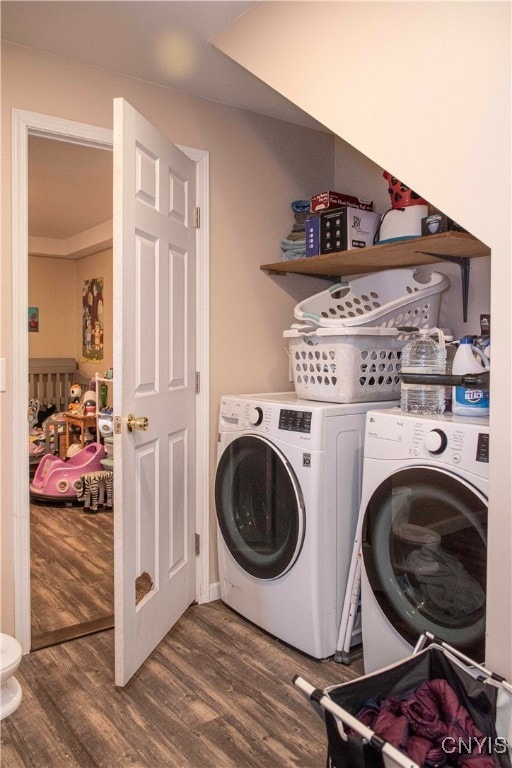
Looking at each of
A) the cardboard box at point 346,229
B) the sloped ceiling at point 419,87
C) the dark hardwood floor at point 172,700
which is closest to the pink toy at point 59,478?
the dark hardwood floor at point 172,700

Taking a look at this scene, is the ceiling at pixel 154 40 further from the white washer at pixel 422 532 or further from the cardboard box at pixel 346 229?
the white washer at pixel 422 532

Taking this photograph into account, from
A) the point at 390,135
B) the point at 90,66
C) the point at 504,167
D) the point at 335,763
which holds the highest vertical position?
the point at 90,66

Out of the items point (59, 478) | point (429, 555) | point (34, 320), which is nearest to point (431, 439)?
point (429, 555)

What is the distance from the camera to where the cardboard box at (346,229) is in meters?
2.53

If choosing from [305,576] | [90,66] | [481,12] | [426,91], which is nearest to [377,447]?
[305,576]

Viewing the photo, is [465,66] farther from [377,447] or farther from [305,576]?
[305,576]

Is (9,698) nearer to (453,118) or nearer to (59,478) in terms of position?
(453,118)

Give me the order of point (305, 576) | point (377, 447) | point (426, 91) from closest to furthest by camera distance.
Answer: point (426, 91)
point (377, 447)
point (305, 576)

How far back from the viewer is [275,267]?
287 cm

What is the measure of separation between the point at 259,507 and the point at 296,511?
262 millimetres

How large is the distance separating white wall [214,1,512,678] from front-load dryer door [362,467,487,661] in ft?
1.08

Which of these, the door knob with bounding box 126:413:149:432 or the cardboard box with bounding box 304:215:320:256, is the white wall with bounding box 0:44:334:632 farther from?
the door knob with bounding box 126:413:149:432

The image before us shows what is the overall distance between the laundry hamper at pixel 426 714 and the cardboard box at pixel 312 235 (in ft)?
5.66

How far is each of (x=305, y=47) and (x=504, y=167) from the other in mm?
885
